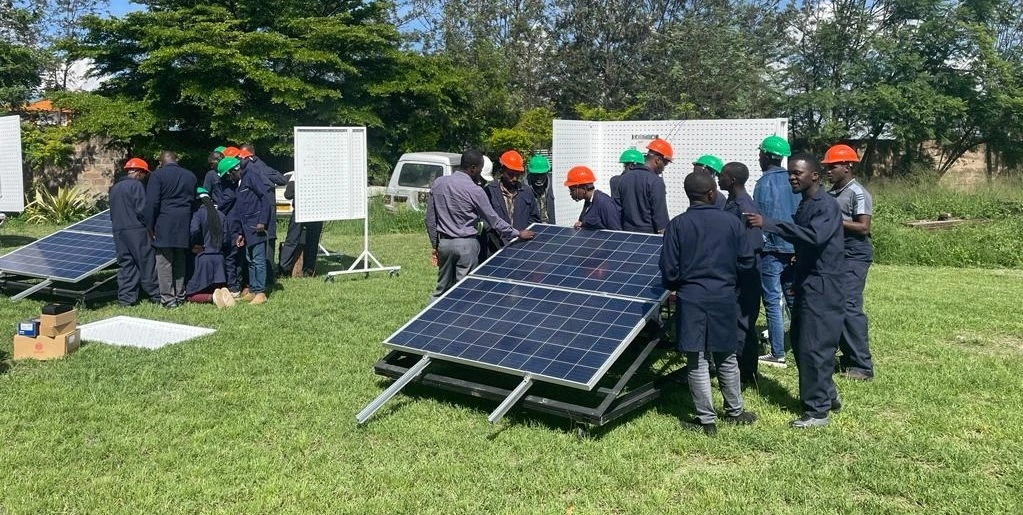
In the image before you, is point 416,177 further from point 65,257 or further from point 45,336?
point 45,336

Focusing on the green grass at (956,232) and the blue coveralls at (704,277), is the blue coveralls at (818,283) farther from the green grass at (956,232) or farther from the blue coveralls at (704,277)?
the green grass at (956,232)

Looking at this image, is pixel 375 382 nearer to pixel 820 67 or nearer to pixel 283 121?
pixel 283 121

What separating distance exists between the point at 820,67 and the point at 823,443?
26409 millimetres

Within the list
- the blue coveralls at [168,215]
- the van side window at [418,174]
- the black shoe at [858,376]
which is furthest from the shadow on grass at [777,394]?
the van side window at [418,174]

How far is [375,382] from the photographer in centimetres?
651

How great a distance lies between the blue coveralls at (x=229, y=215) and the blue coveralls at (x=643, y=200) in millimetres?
4898

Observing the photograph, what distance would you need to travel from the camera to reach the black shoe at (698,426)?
5305 millimetres

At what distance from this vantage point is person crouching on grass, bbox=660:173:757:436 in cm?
508

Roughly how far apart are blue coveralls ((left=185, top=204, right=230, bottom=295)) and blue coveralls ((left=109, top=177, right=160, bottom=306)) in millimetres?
479

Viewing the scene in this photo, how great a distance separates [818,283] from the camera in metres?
5.28

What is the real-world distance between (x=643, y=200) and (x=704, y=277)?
2379 mm

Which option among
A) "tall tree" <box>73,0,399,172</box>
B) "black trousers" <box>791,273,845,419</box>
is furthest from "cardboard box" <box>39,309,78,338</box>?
"tall tree" <box>73,0,399,172</box>

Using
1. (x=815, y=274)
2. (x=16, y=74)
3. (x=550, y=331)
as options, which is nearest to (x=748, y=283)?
(x=815, y=274)

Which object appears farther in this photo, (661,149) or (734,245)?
(661,149)
